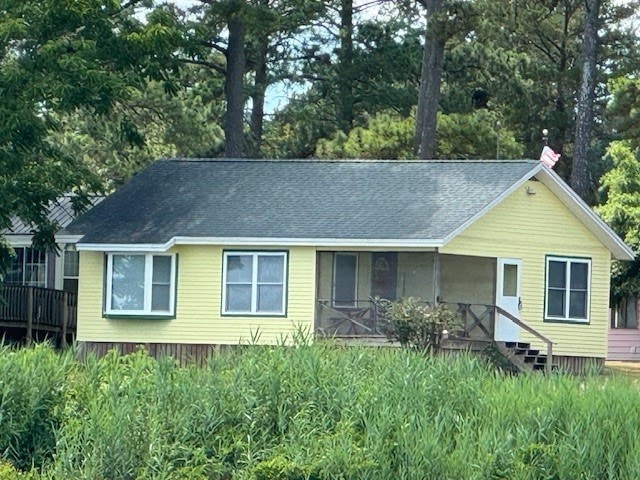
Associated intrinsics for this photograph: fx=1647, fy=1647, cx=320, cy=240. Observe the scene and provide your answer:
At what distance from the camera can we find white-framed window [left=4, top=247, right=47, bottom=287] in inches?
1582

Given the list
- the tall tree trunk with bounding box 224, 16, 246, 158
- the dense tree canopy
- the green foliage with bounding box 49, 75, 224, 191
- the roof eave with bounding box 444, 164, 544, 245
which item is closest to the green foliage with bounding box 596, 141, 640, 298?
the roof eave with bounding box 444, 164, 544, 245

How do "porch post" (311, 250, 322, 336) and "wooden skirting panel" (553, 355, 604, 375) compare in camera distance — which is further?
"wooden skirting panel" (553, 355, 604, 375)

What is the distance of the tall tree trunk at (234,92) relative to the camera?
143ft

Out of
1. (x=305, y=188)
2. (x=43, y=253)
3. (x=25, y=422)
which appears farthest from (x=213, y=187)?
(x=25, y=422)

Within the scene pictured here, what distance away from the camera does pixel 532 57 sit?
171 ft

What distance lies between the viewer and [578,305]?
117 feet

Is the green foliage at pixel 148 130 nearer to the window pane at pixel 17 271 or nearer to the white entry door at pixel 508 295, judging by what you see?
the window pane at pixel 17 271

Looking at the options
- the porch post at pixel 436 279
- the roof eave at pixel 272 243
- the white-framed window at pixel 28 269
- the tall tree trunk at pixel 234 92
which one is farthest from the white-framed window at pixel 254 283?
the tall tree trunk at pixel 234 92

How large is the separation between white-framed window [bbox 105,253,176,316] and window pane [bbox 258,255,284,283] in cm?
189

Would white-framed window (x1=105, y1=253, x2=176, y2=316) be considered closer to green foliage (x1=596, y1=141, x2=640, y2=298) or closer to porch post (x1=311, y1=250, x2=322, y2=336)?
porch post (x1=311, y1=250, x2=322, y2=336)

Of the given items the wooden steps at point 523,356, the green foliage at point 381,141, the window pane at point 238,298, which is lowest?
the wooden steps at point 523,356

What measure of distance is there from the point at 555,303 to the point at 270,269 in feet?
20.7

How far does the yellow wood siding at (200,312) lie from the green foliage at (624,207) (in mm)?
12788

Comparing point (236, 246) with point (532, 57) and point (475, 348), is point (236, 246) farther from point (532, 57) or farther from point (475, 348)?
point (532, 57)
